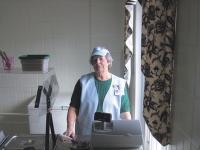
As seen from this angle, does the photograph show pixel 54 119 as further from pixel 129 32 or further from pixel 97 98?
pixel 129 32

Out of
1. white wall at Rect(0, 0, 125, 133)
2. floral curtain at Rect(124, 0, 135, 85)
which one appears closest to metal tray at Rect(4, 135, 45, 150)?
floral curtain at Rect(124, 0, 135, 85)

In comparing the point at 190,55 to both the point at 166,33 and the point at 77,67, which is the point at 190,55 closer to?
the point at 166,33

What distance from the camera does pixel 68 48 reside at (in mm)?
3805

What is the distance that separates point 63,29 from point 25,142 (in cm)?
A: 201

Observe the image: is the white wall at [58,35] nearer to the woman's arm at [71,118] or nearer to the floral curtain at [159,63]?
the woman's arm at [71,118]

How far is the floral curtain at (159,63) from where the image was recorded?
138 centimetres

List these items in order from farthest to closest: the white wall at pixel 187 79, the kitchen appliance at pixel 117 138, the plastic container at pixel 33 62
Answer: the plastic container at pixel 33 62
the kitchen appliance at pixel 117 138
the white wall at pixel 187 79

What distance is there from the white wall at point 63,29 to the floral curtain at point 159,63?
89.5 inches

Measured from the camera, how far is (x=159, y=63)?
1404 mm

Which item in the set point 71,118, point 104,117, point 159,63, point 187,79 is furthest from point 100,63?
point 187,79

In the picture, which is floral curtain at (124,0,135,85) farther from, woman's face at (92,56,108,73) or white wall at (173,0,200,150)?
white wall at (173,0,200,150)

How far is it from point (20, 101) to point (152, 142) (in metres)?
2.05

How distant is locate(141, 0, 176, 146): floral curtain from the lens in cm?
138

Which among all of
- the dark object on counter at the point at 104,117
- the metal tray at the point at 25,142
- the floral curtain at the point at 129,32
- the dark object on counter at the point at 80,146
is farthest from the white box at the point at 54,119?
the dark object on counter at the point at 104,117
